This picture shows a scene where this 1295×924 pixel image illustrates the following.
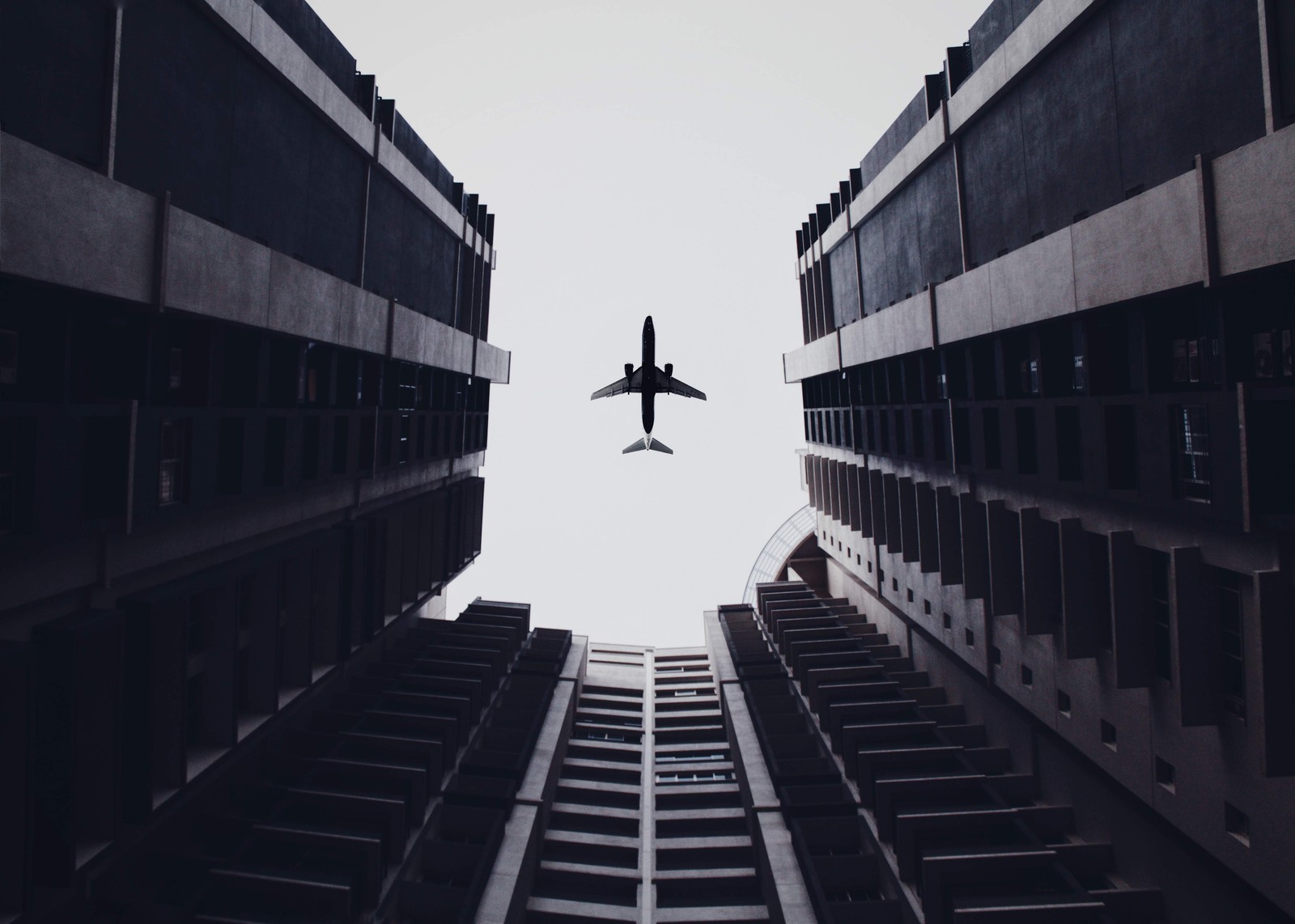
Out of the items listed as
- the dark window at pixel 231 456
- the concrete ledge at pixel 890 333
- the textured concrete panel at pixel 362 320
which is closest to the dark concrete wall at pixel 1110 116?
the concrete ledge at pixel 890 333

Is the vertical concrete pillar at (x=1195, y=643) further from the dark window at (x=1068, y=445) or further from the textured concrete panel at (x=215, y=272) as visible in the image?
the textured concrete panel at (x=215, y=272)

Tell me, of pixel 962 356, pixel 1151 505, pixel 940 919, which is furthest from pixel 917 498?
pixel 940 919

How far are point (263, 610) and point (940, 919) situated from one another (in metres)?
27.0

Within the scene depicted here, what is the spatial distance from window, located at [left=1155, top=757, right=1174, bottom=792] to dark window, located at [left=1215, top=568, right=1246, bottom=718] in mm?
3975

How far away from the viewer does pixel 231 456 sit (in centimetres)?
2506

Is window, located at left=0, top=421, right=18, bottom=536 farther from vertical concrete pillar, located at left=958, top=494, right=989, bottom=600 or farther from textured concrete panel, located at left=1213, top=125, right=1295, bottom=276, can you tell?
vertical concrete pillar, located at left=958, top=494, right=989, bottom=600

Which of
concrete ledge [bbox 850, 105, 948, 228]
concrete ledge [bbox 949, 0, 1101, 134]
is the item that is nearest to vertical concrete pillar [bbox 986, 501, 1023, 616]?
concrete ledge [bbox 949, 0, 1101, 134]

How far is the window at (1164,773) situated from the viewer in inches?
835

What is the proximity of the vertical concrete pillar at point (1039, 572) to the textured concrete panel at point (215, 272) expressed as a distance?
28077 millimetres

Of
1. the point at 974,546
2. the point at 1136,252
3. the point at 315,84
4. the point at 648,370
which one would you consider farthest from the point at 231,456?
the point at 974,546

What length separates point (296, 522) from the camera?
100ft

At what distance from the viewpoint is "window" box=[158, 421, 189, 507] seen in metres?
21.6

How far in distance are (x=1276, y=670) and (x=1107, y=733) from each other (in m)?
10.2

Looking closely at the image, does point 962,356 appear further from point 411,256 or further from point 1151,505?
point 411,256
